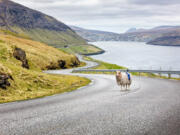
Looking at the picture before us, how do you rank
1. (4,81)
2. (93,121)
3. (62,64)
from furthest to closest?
(62,64) < (4,81) < (93,121)

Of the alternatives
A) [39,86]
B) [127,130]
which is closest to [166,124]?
[127,130]

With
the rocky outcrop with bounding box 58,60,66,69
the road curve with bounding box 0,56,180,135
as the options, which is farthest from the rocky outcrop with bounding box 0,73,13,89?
the rocky outcrop with bounding box 58,60,66,69

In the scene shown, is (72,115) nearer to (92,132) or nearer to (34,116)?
(34,116)

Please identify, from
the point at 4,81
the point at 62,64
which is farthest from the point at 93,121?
the point at 62,64

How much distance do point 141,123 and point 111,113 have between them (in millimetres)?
1597

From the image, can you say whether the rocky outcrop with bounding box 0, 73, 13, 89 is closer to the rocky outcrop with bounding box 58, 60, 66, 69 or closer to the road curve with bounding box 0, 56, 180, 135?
the road curve with bounding box 0, 56, 180, 135

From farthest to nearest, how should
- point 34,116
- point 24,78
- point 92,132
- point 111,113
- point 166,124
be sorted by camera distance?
1. point 24,78
2. point 111,113
3. point 34,116
4. point 166,124
5. point 92,132

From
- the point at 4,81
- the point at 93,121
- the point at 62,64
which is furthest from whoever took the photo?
the point at 62,64

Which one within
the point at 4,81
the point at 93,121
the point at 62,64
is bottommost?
the point at 93,121

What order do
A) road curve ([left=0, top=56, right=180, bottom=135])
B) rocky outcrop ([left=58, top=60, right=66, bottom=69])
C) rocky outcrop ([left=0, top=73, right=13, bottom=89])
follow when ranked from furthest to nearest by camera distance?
rocky outcrop ([left=58, top=60, right=66, bottom=69]) < rocky outcrop ([left=0, top=73, right=13, bottom=89]) < road curve ([left=0, top=56, right=180, bottom=135])

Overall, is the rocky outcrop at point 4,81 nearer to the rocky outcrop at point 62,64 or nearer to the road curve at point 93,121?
the road curve at point 93,121

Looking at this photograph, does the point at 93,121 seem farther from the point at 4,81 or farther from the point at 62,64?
the point at 62,64

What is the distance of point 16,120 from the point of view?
7598 mm

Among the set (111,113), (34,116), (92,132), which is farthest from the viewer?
(111,113)
